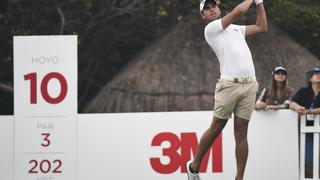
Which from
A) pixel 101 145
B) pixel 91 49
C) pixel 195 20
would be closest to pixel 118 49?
pixel 91 49

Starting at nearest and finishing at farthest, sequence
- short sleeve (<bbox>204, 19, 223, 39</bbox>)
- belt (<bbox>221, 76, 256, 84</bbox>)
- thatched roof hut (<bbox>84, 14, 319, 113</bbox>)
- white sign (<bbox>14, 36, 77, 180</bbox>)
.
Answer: short sleeve (<bbox>204, 19, 223, 39</bbox>)
belt (<bbox>221, 76, 256, 84</bbox>)
white sign (<bbox>14, 36, 77, 180</bbox>)
thatched roof hut (<bbox>84, 14, 319, 113</bbox>)

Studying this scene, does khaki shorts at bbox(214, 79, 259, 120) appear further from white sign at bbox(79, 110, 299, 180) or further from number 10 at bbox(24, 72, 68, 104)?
number 10 at bbox(24, 72, 68, 104)

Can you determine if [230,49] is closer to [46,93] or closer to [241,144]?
[241,144]

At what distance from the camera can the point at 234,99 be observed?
8.04 metres

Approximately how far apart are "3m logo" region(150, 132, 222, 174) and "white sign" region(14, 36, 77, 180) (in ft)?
3.37

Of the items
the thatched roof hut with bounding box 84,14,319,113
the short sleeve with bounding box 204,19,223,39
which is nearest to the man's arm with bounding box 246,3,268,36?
the short sleeve with bounding box 204,19,223,39

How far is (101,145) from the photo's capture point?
982 centimetres

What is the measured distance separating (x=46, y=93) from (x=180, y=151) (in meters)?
1.73

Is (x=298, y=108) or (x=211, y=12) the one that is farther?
(x=298, y=108)

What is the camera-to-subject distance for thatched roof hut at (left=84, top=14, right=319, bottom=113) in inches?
581

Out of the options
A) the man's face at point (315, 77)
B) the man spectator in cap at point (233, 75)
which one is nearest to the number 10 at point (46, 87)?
the man spectator in cap at point (233, 75)

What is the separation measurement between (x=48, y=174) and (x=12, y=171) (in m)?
0.45

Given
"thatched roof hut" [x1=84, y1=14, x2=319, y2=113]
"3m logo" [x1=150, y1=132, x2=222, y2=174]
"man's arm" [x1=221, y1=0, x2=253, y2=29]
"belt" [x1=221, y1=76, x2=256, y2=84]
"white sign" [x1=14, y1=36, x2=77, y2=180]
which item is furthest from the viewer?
"thatched roof hut" [x1=84, y1=14, x2=319, y2=113]

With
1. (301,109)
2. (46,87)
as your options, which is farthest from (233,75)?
(46,87)
